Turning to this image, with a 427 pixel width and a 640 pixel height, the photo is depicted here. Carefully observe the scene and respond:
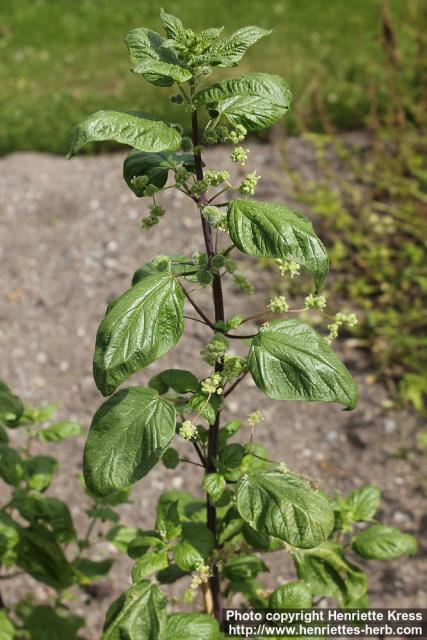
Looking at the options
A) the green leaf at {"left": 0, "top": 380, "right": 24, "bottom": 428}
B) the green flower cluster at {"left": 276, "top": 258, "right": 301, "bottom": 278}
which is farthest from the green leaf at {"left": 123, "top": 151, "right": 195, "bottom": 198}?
the green leaf at {"left": 0, "top": 380, "right": 24, "bottom": 428}

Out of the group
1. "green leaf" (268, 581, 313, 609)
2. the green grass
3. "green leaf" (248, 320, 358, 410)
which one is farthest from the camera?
the green grass

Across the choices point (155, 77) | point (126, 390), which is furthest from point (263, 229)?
point (126, 390)

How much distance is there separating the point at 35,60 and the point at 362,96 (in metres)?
2.80

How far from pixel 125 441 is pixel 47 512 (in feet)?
2.23

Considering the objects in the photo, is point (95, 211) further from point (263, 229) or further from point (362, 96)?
point (263, 229)

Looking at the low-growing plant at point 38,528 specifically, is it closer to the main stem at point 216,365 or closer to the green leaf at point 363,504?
the main stem at point 216,365

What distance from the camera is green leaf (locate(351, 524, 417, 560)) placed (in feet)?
5.81

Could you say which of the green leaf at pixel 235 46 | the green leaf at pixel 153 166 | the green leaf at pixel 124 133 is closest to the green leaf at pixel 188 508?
the green leaf at pixel 153 166

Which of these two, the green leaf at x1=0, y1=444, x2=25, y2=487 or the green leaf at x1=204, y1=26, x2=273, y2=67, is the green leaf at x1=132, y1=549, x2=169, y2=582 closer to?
the green leaf at x1=0, y1=444, x2=25, y2=487

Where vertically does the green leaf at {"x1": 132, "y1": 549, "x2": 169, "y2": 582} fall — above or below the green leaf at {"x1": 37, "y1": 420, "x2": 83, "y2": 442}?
below

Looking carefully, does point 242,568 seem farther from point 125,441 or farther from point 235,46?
point 235,46

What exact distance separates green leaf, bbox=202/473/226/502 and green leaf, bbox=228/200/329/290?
0.49 meters

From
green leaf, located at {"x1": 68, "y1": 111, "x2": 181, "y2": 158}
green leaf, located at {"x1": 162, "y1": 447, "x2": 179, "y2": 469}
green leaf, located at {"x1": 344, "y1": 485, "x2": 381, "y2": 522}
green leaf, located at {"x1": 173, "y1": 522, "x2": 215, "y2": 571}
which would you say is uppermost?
green leaf, located at {"x1": 68, "y1": 111, "x2": 181, "y2": 158}

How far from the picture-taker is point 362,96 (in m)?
4.84
